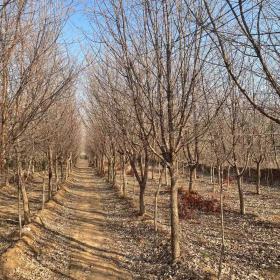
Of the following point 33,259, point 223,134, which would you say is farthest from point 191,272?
point 223,134

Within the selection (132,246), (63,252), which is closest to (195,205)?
(132,246)

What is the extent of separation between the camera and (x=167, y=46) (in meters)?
7.61

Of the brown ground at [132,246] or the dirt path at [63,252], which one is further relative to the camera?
the dirt path at [63,252]

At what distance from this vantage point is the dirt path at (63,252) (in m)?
8.27

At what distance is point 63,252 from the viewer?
10023mm

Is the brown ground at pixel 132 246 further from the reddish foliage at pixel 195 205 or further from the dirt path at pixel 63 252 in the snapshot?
the reddish foliage at pixel 195 205

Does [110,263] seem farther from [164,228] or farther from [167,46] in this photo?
[167,46]

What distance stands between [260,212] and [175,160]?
8562mm

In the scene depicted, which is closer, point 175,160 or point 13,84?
point 13,84

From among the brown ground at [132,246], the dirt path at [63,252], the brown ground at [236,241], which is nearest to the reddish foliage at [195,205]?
the brown ground at [236,241]

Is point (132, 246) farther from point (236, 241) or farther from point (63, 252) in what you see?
point (236, 241)

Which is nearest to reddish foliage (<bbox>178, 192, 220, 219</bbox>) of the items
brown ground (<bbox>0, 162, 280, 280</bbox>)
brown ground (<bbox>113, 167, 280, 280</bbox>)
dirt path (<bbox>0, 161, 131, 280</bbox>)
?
brown ground (<bbox>113, 167, 280, 280</bbox>)

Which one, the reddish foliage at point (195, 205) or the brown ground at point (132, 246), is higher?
the reddish foliage at point (195, 205)

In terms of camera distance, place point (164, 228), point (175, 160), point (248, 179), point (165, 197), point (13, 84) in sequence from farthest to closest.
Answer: point (248, 179) < point (165, 197) < point (164, 228) < point (175, 160) < point (13, 84)
